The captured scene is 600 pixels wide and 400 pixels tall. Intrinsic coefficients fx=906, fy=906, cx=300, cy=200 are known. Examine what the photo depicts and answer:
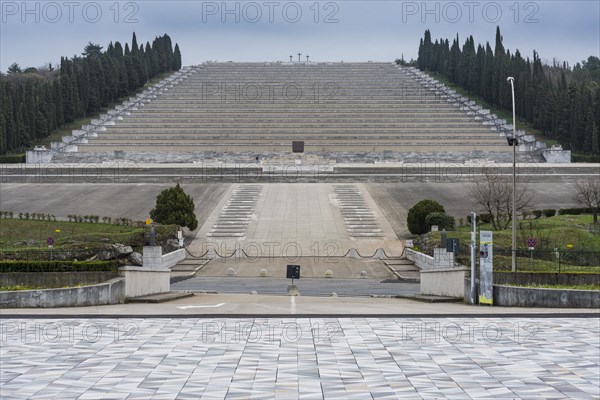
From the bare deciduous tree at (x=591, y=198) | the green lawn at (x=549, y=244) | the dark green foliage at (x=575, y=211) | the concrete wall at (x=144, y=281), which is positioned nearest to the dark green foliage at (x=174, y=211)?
the green lawn at (x=549, y=244)

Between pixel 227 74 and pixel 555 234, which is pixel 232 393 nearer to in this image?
pixel 555 234

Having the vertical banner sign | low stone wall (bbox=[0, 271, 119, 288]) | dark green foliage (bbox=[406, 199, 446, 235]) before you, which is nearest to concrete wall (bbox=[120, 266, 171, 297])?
low stone wall (bbox=[0, 271, 119, 288])

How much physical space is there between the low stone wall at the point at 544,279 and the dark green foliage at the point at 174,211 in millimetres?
27372

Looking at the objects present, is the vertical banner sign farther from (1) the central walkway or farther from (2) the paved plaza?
(1) the central walkway

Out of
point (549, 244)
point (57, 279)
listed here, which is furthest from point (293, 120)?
point (57, 279)

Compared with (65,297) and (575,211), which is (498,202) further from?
(65,297)

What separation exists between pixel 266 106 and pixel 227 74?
23.2 metres

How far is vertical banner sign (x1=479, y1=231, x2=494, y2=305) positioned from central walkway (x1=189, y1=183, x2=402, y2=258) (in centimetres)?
2291

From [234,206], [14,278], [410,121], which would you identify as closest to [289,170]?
[234,206]

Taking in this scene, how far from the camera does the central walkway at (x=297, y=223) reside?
1891 inches

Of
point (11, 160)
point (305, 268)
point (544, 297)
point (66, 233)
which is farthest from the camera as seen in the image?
point (11, 160)

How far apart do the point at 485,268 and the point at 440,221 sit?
25108 mm

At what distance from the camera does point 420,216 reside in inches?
1937

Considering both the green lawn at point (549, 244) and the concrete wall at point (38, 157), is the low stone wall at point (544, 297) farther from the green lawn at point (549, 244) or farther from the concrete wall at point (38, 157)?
the concrete wall at point (38, 157)
